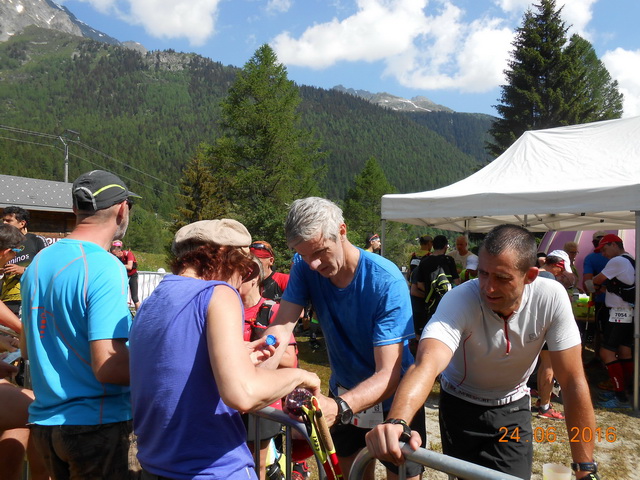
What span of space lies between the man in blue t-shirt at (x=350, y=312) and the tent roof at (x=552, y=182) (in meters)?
4.27

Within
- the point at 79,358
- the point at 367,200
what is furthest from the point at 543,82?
the point at 79,358

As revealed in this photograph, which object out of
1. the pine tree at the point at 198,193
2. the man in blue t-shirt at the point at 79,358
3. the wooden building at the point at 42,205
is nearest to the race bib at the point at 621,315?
the man in blue t-shirt at the point at 79,358

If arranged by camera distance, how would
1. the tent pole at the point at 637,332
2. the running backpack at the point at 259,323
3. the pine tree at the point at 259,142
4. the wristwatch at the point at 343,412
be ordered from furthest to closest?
1. the pine tree at the point at 259,142
2. the tent pole at the point at 637,332
3. the running backpack at the point at 259,323
4. the wristwatch at the point at 343,412

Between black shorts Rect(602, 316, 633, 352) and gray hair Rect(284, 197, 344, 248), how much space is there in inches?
200

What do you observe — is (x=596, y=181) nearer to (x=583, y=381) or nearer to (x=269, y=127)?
(x=583, y=381)

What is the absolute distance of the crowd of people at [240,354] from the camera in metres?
1.41

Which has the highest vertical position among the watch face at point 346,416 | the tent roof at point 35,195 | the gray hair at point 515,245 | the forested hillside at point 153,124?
the forested hillside at point 153,124

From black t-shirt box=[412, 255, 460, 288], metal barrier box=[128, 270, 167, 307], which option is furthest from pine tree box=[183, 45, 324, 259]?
black t-shirt box=[412, 255, 460, 288]

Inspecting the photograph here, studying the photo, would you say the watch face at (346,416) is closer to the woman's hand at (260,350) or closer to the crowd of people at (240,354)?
the crowd of people at (240,354)

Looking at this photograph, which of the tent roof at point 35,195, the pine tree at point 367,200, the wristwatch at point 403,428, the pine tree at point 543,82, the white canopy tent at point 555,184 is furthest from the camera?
the pine tree at point 367,200

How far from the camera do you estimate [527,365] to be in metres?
2.17

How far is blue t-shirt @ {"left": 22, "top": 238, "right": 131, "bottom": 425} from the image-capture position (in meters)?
1.74

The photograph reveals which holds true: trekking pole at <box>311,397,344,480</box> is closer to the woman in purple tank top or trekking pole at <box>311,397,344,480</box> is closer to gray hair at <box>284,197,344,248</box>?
the woman in purple tank top

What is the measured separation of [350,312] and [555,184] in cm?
503
